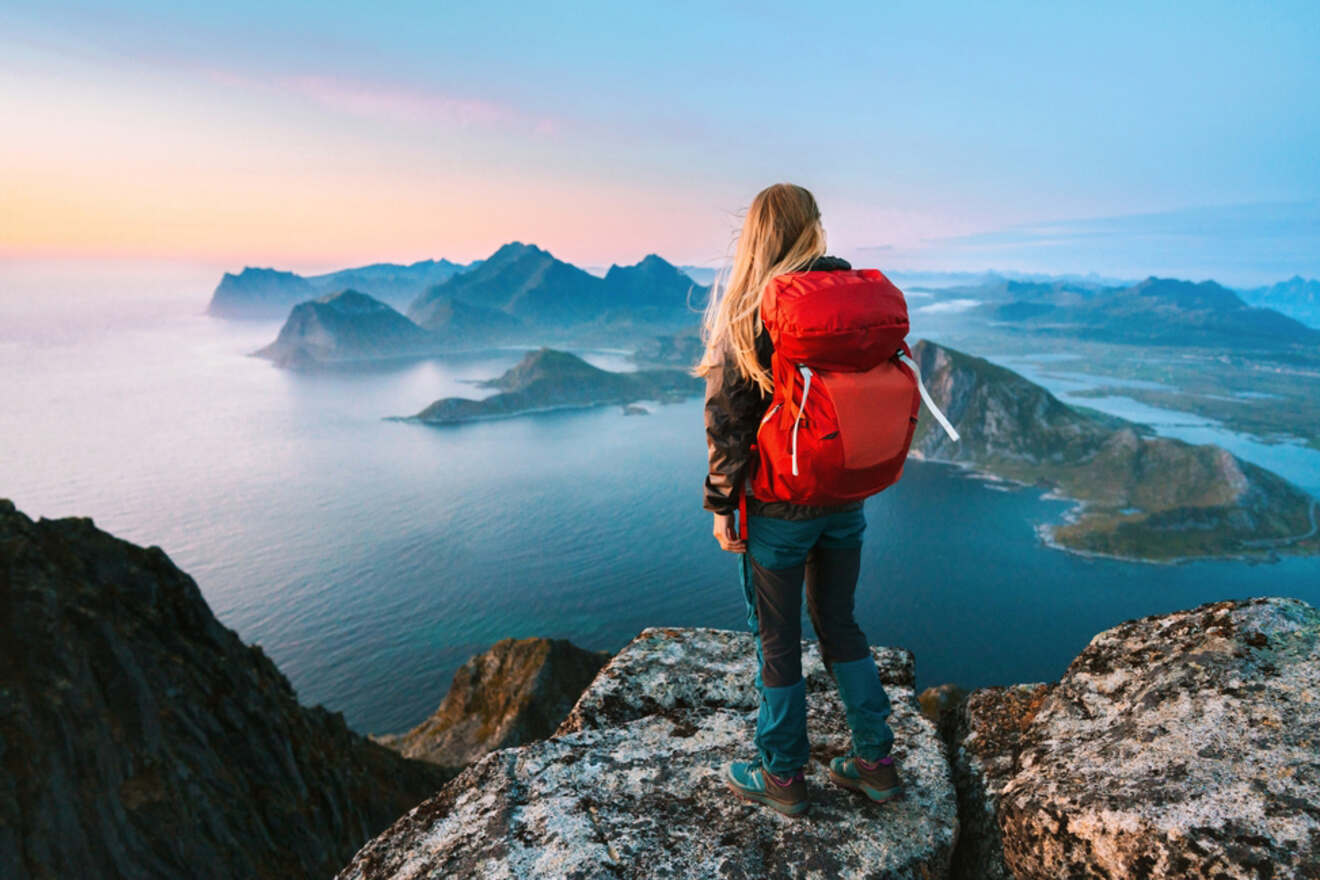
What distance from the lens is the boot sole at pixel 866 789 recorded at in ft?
16.5

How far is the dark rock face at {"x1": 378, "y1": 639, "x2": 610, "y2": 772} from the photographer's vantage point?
229ft

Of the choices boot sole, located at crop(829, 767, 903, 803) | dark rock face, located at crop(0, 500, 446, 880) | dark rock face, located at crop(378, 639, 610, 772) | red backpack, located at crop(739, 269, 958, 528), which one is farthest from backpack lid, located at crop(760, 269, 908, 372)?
dark rock face, located at crop(378, 639, 610, 772)

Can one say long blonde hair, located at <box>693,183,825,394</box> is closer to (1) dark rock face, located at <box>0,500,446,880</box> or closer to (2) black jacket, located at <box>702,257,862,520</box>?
(2) black jacket, located at <box>702,257,862,520</box>

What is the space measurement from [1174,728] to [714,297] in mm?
4736

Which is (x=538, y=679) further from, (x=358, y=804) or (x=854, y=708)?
(x=854, y=708)

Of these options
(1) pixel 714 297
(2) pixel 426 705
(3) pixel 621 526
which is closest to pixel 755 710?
(1) pixel 714 297

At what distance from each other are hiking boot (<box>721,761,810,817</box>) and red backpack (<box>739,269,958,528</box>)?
2.33 metres

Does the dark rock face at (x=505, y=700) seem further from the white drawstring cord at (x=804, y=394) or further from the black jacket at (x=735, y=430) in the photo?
the white drawstring cord at (x=804, y=394)

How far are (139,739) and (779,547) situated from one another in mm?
36861

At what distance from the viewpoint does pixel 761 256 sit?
4875 mm

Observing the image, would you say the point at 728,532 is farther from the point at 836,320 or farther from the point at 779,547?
the point at 836,320

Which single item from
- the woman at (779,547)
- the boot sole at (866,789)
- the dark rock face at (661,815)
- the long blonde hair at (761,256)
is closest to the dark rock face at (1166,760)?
the dark rock face at (661,815)

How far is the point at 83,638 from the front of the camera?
2939cm

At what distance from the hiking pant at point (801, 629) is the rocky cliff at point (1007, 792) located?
572 mm
